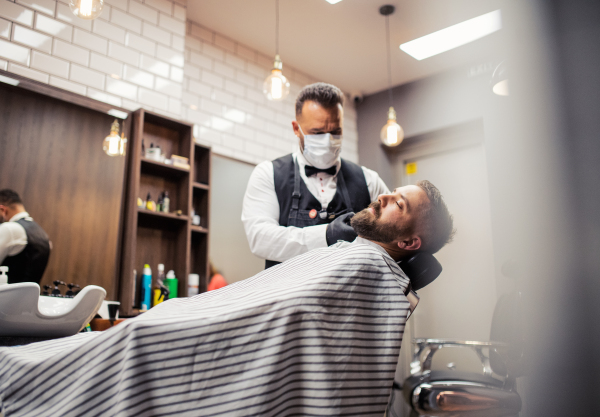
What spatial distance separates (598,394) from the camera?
1.74 feet

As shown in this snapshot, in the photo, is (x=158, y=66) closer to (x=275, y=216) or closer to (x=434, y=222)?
(x=275, y=216)

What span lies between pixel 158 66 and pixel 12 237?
1.55m

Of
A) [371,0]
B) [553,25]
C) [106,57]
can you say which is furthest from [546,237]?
[371,0]

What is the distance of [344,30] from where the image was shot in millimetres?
3951

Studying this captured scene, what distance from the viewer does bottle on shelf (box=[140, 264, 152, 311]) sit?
282 cm

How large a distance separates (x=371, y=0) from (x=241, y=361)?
3321mm

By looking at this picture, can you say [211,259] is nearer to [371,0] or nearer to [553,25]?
[371,0]

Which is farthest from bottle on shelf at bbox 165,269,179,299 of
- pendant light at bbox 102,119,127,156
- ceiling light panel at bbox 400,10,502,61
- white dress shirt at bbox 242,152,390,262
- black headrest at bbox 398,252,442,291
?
ceiling light panel at bbox 400,10,502,61

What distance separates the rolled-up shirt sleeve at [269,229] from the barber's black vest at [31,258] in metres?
1.24

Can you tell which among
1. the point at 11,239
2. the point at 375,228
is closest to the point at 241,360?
the point at 375,228

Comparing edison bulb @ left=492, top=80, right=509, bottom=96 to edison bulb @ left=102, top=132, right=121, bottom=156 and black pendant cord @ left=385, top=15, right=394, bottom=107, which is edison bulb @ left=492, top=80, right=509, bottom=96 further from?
black pendant cord @ left=385, top=15, right=394, bottom=107

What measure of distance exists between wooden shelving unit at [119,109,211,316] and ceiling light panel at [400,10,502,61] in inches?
86.7

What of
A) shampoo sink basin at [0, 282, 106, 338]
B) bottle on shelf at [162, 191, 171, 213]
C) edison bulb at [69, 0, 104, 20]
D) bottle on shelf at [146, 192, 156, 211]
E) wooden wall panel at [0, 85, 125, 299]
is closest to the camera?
shampoo sink basin at [0, 282, 106, 338]

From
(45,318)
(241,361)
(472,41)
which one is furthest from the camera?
(472,41)
